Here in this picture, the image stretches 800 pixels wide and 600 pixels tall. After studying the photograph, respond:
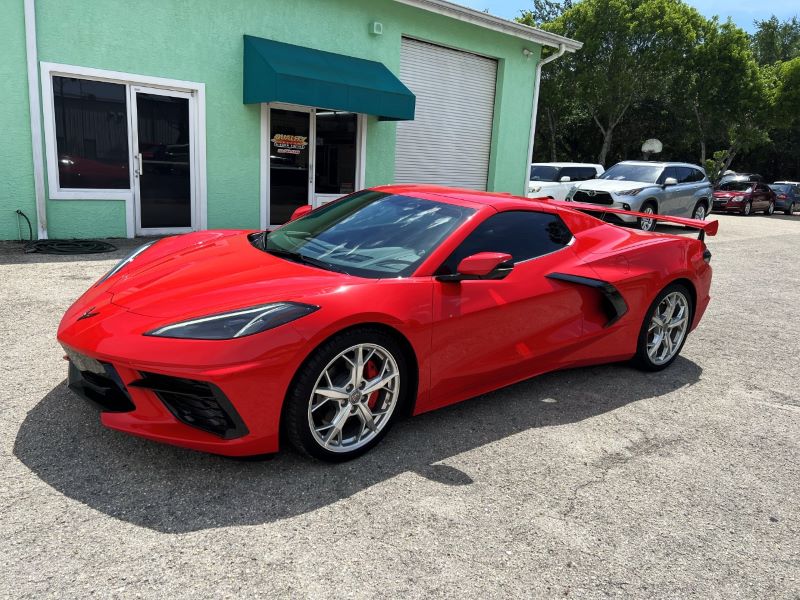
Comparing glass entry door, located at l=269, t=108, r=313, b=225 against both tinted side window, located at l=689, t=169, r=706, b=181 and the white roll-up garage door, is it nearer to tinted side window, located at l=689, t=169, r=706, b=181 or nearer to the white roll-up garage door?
the white roll-up garage door

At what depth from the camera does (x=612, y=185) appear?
48.4 feet

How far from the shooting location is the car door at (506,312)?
3348 mm

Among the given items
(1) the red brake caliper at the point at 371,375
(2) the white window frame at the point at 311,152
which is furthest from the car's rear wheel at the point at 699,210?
(1) the red brake caliper at the point at 371,375

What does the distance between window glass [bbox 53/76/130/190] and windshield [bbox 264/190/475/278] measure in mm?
6168

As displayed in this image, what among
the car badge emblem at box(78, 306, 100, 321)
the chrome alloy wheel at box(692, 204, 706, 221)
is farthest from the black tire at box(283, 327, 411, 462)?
the chrome alloy wheel at box(692, 204, 706, 221)

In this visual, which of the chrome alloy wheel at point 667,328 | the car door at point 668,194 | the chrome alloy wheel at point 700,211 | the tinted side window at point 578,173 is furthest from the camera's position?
the tinted side window at point 578,173

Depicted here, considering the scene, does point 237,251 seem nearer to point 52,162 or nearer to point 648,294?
point 648,294

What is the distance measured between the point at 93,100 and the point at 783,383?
904 centimetres

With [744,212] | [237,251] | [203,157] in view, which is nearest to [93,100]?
[203,157]

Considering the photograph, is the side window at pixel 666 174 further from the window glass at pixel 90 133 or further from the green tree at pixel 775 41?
the green tree at pixel 775 41

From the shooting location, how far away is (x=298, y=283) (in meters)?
3.03

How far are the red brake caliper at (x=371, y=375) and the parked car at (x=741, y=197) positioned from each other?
25.9m

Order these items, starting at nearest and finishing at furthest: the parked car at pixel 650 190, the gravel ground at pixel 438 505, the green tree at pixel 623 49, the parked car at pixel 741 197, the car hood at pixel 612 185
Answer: the gravel ground at pixel 438 505
the parked car at pixel 650 190
the car hood at pixel 612 185
the parked car at pixel 741 197
the green tree at pixel 623 49

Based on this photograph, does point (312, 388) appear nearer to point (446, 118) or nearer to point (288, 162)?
point (288, 162)
